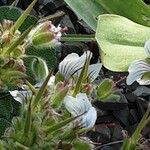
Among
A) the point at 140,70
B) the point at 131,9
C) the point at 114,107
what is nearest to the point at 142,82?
the point at 140,70

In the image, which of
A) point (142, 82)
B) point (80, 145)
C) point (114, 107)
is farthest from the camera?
point (114, 107)

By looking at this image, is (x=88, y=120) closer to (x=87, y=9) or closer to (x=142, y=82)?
(x=142, y=82)

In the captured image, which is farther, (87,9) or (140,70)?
(87,9)

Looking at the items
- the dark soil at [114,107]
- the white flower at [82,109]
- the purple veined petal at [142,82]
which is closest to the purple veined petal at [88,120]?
the white flower at [82,109]

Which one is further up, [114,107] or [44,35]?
[44,35]

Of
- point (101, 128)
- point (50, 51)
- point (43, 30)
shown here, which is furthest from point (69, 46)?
point (43, 30)
